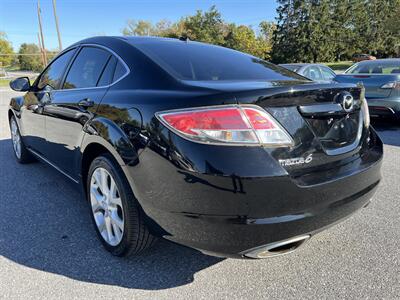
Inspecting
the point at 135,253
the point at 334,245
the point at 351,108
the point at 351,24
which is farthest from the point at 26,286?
the point at 351,24

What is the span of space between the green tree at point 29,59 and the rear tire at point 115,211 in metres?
71.6

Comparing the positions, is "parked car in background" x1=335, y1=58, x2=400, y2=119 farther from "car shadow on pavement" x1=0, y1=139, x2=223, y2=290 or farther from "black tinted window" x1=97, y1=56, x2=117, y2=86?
"black tinted window" x1=97, y1=56, x2=117, y2=86

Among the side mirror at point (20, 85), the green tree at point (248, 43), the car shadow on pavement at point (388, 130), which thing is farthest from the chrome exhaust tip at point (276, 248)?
the green tree at point (248, 43)

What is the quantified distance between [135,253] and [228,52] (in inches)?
72.0

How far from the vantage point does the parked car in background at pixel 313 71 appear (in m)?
9.17

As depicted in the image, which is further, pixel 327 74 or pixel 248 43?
pixel 248 43

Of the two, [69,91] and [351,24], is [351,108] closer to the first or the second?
[69,91]

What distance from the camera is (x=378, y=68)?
7.75m

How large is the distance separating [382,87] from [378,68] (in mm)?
959

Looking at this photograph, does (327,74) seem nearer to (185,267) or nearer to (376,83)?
(376,83)

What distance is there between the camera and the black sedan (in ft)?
5.96

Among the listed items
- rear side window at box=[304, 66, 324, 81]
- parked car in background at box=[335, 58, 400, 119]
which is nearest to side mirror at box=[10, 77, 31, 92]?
parked car in background at box=[335, 58, 400, 119]

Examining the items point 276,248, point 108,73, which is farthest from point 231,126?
point 108,73

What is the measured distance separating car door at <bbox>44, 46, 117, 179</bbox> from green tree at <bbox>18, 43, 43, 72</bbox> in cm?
7062
